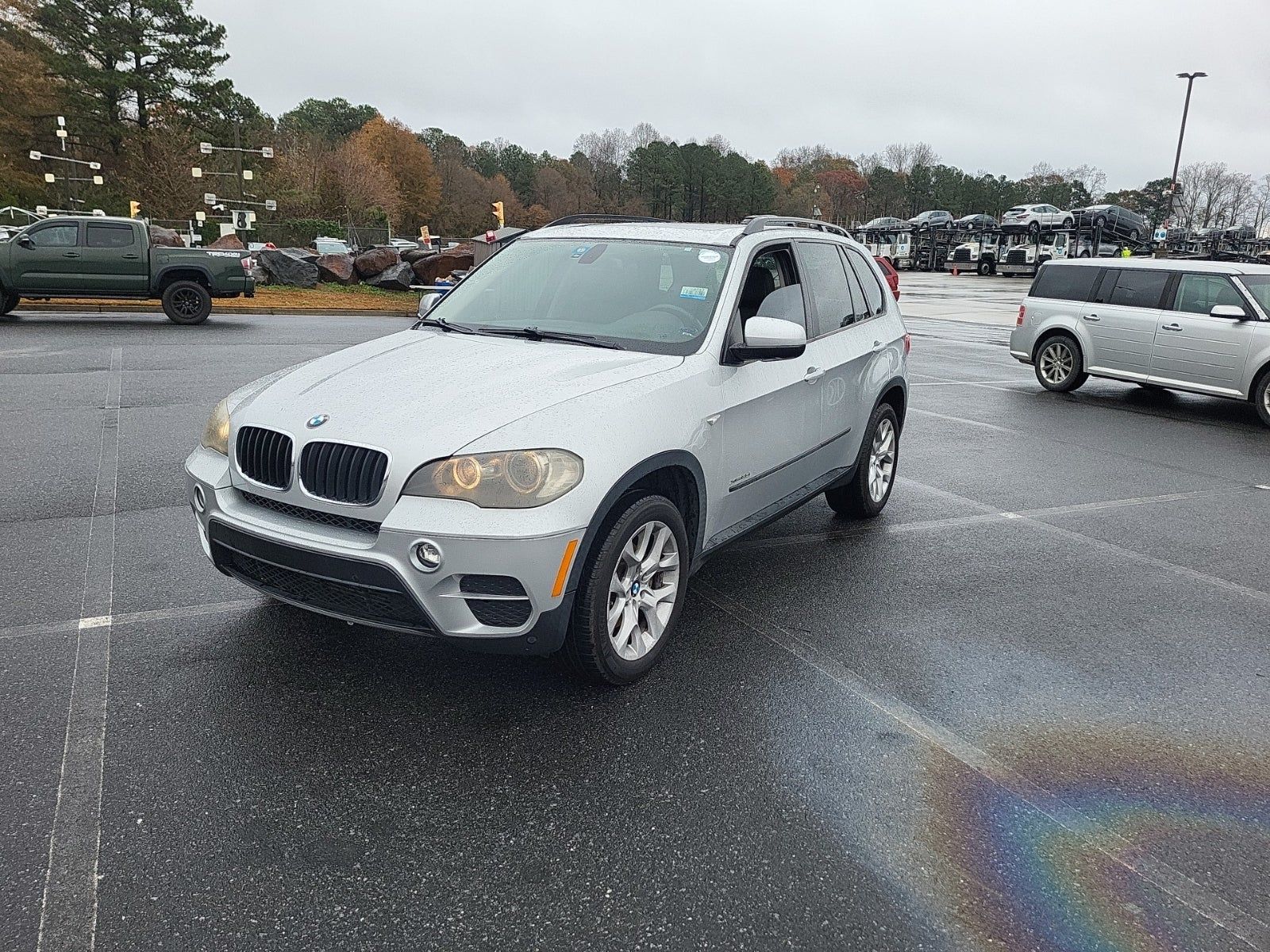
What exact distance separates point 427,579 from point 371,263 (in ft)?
86.5

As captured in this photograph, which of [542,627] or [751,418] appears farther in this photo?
[751,418]

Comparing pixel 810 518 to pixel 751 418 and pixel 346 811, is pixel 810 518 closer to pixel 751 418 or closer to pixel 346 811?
pixel 751 418

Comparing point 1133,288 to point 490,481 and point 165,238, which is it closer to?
point 490,481

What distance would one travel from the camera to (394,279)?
27.2m

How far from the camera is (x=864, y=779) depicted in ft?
10.4

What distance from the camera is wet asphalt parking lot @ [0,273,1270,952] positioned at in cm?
250

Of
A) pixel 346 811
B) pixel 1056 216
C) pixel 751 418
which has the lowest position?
pixel 346 811

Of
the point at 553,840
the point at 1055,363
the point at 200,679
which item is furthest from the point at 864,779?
the point at 1055,363

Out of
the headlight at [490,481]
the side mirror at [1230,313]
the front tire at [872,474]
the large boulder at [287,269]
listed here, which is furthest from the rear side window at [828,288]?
the large boulder at [287,269]

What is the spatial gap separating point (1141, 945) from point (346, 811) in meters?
2.26

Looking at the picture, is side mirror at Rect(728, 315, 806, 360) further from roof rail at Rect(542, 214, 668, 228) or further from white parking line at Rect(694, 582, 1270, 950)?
roof rail at Rect(542, 214, 668, 228)

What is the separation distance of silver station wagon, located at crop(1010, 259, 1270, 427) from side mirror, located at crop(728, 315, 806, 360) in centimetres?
893

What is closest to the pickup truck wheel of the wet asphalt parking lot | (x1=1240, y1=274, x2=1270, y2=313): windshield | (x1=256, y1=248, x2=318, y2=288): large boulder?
(x1=256, y1=248, x2=318, y2=288): large boulder

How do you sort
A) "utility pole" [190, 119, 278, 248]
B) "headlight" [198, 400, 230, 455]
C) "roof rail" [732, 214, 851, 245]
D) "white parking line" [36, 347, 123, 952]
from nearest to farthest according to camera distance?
"white parking line" [36, 347, 123, 952] → "headlight" [198, 400, 230, 455] → "roof rail" [732, 214, 851, 245] → "utility pole" [190, 119, 278, 248]
